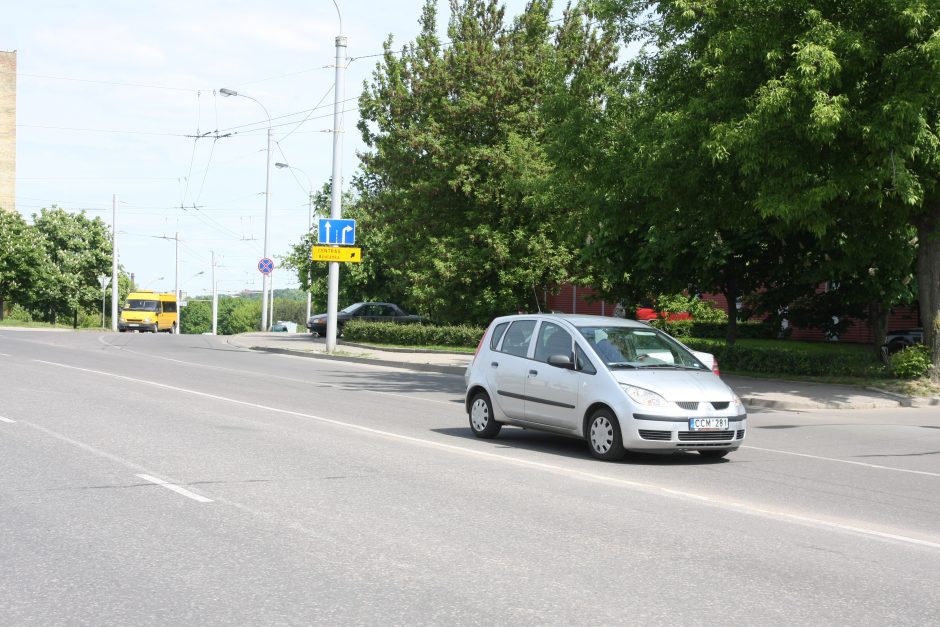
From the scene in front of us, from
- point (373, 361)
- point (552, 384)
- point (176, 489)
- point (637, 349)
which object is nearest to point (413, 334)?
point (373, 361)

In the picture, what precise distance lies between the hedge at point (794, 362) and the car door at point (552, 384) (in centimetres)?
1239

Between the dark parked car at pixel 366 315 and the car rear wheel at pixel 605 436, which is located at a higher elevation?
the dark parked car at pixel 366 315

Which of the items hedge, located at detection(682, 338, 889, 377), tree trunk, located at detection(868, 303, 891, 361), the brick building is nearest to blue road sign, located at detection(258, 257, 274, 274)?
hedge, located at detection(682, 338, 889, 377)

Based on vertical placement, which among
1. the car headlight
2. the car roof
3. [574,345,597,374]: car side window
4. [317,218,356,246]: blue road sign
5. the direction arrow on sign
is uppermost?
[317,218,356,246]: blue road sign

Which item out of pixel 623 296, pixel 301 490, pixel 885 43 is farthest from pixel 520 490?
pixel 623 296

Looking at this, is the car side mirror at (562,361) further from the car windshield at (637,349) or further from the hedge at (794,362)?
the hedge at (794,362)

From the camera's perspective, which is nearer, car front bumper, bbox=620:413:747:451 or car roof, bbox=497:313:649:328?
car front bumper, bbox=620:413:747:451

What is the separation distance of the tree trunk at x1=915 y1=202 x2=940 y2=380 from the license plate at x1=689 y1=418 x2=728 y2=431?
1161 cm

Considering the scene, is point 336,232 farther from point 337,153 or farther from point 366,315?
point 366,315

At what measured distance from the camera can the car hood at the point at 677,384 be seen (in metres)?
10.6

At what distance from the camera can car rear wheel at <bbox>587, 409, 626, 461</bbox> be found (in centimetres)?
1069

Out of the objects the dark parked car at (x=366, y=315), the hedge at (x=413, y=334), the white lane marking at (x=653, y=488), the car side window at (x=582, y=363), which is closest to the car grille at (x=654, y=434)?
the white lane marking at (x=653, y=488)

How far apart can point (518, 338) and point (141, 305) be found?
5469cm

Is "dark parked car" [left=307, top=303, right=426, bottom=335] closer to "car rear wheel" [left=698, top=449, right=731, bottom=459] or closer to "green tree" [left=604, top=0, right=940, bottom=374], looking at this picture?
"green tree" [left=604, top=0, right=940, bottom=374]
